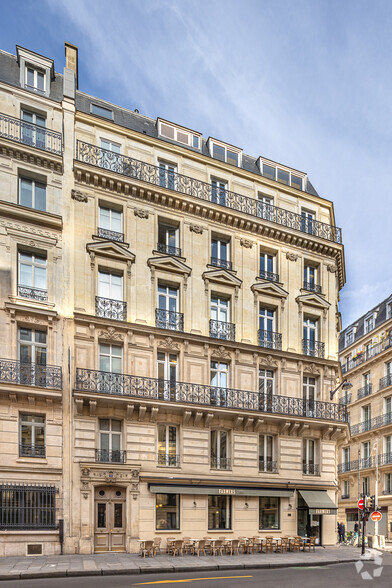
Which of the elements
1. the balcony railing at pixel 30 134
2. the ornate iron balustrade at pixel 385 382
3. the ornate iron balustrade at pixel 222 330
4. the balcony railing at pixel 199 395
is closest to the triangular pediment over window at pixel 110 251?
the balcony railing at pixel 30 134

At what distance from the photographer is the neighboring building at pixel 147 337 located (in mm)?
19203

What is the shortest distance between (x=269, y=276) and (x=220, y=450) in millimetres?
8674

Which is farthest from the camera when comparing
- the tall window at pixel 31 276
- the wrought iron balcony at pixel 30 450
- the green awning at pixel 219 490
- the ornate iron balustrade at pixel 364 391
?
the ornate iron balustrade at pixel 364 391

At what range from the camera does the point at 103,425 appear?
66.9 feet

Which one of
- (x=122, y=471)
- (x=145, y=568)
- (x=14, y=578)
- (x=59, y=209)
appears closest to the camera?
(x=14, y=578)

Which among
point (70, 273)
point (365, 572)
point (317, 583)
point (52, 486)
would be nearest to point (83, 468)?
point (52, 486)

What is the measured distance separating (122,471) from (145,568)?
446 cm

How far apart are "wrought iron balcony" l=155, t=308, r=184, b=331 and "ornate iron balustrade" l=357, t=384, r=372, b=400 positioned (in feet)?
93.7

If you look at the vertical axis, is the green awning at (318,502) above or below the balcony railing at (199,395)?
below

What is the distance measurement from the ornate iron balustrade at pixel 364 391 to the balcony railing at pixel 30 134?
34838 mm

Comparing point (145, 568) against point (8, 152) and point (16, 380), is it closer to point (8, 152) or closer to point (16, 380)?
point (16, 380)

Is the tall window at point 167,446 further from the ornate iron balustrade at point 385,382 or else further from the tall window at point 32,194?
the ornate iron balustrade at point 385,382

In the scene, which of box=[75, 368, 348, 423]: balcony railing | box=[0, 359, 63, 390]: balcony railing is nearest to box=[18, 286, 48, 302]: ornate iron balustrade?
box=[0, 359, 63, 390]: balcony railing

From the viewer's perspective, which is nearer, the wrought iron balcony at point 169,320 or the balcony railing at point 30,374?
the balcony railing at point 30,374
